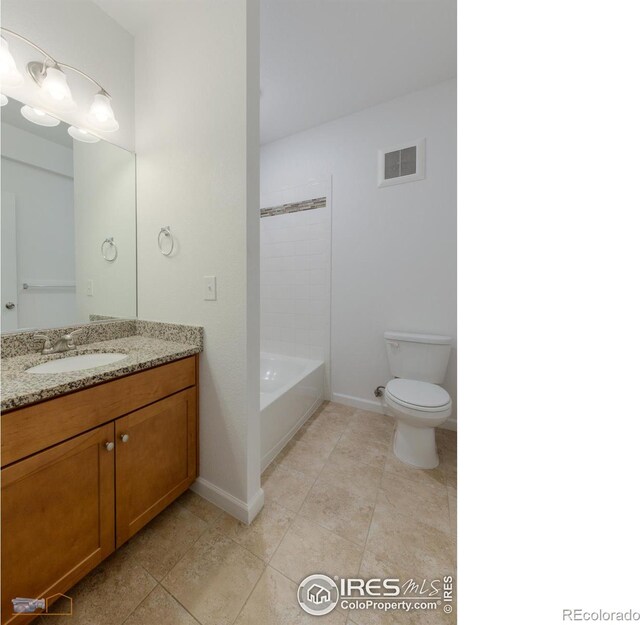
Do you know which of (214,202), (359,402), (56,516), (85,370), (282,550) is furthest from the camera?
(359,402)

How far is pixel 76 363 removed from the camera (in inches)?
45.3

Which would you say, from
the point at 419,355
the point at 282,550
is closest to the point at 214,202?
the point at 282,550

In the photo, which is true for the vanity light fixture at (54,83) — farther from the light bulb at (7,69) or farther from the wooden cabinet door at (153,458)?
the wooden cabinet door at (153,458)

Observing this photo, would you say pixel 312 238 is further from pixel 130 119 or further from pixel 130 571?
pixel 130 571

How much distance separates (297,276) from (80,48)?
1872mm

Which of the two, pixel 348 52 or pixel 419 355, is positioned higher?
pixel 348 52

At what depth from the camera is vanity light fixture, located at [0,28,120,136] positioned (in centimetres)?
100

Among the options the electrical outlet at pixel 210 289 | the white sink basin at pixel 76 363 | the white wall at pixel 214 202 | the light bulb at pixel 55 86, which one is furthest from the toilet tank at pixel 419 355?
the light bulb at pixel 55 86

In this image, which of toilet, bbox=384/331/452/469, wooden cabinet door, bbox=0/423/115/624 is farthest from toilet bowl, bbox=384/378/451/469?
wooden cabinet door, bbox=0/423/115/624

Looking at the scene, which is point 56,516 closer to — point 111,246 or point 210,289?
point 210,289

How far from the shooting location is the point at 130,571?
969mm

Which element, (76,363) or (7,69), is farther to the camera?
(76,363)

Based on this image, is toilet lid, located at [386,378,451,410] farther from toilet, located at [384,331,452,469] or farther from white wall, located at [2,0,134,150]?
white wall, located at [2,0,134,150]
